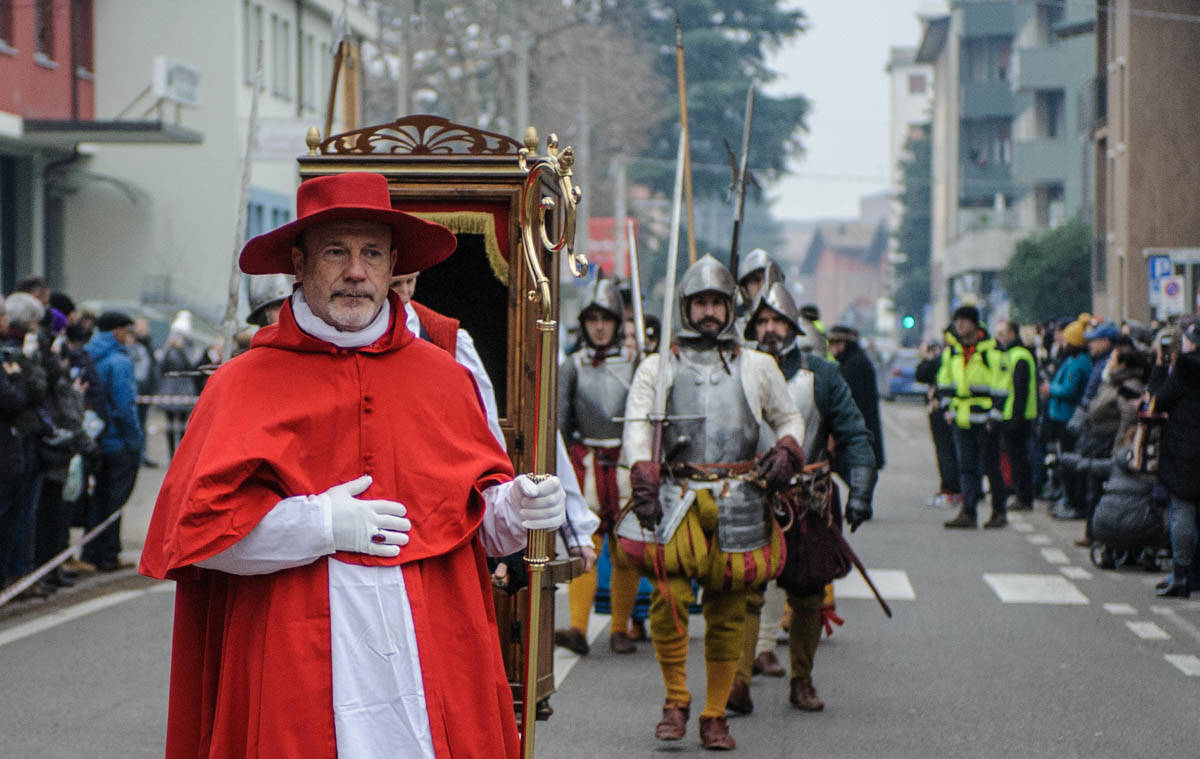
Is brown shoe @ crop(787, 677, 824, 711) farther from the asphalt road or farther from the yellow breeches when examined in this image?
the yellow breeches

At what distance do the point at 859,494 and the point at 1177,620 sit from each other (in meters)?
3.74

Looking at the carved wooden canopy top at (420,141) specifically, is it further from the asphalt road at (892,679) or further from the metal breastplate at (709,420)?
the asphalt road at (892,679)

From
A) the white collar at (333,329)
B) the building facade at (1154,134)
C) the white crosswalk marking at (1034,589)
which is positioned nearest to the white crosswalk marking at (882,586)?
the white crosswalk marking at (1034,589)

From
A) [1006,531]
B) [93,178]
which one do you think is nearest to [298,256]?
[1006,531]

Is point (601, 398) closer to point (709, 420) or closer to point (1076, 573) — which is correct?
point (709, 420)

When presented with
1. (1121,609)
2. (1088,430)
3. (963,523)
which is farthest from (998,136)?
(1121,609)

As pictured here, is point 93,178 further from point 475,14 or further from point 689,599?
point 689,599

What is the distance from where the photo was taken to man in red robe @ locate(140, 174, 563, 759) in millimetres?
3824

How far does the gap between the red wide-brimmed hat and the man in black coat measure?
8.54m

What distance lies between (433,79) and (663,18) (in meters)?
14.5

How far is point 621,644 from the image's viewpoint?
32.4ft

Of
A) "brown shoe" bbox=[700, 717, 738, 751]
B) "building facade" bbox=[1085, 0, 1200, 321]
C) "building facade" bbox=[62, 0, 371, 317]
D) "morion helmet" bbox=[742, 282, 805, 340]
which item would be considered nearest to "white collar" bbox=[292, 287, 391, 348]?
"brown shoe" bbox=[700, 717, 738, 751]

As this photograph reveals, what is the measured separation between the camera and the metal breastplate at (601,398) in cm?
1009

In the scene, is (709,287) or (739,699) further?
(739,699)
